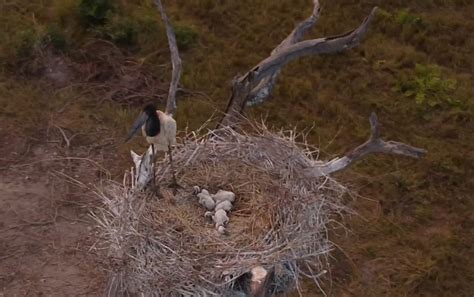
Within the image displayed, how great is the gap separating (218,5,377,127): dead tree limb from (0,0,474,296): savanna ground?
167 cm

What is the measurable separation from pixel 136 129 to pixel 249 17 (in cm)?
394

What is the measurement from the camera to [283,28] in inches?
280

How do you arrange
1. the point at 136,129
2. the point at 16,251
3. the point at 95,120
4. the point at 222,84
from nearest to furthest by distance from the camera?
1. the point at 136,129
2. the point at 16,251
3. the point at 95,120
4. the point at 222,84

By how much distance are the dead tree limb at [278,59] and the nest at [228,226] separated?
0.28 m

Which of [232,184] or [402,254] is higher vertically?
[232,184]

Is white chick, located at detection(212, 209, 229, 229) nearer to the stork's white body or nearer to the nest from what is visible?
the nest

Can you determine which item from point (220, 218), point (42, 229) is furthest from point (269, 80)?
point (42, 229)

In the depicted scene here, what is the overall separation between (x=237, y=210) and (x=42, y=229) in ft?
6.74

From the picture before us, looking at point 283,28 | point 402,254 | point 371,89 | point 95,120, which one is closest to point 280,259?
point 402,254

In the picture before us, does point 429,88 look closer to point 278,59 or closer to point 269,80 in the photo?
point 269,80

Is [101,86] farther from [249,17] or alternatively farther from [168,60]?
[249,17]

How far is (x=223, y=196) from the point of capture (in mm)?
3639

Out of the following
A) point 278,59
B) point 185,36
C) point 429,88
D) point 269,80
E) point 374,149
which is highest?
point 278,59

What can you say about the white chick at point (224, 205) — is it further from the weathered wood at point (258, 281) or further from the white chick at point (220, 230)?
the weathered wood at point (258, 281)
